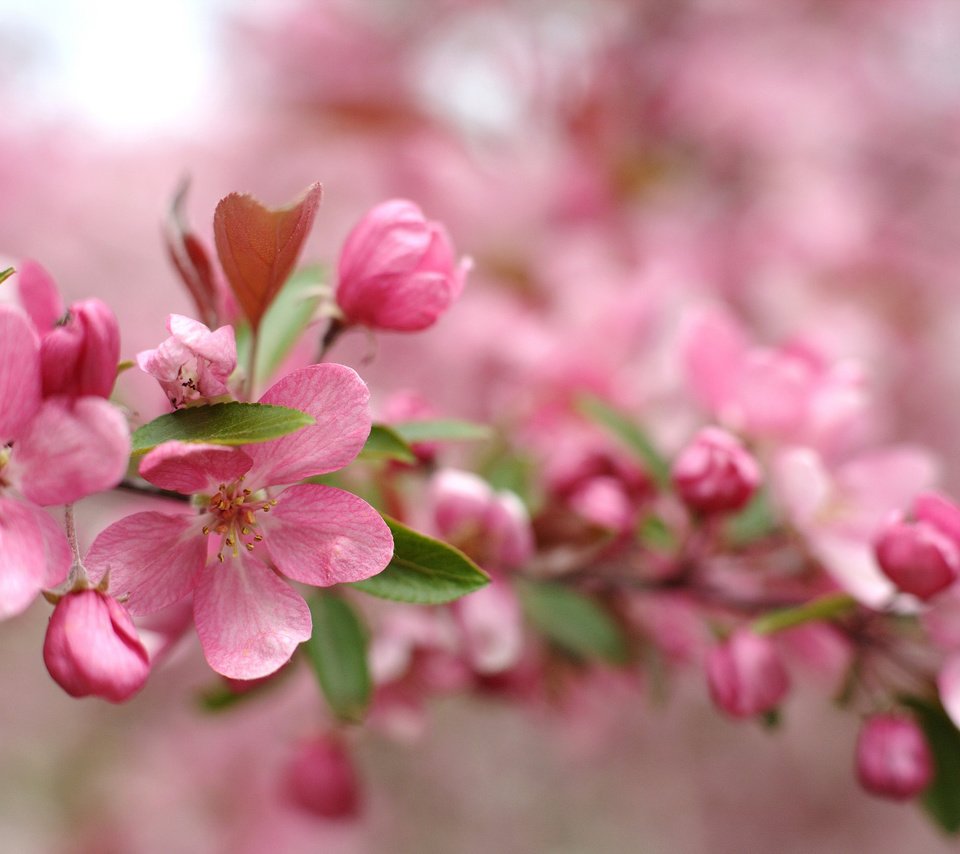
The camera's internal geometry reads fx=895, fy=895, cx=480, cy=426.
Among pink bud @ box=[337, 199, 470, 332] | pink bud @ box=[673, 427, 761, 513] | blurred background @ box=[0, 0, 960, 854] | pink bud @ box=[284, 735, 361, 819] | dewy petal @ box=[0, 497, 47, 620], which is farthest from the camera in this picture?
blurred background @ box=[0, 0, 960, 854]

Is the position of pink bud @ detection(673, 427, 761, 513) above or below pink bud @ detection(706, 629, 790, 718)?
above

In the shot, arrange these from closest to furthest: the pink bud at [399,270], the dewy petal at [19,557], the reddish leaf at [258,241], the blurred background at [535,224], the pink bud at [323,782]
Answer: the dewy petal at [19,557] < the reddish leaf at [258,241] < the pink bud at [399,270] < the pink bud at [323,782] < the blurred background at [535,224]

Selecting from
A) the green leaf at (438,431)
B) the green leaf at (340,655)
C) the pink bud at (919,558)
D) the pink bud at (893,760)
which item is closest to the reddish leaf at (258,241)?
the green leaf at (438,431)

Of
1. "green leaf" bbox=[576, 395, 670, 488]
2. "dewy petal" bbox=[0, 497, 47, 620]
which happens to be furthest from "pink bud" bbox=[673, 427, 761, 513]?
"dewy petal" bbox=[0, 497, 47, 620]

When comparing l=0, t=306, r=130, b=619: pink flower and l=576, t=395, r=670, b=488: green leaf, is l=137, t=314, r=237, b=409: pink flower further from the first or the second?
l=576, t=395, r=670, b=488: green leaf

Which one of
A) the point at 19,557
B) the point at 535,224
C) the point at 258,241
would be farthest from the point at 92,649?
the point at 535,224

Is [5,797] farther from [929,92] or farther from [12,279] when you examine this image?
[929,92]

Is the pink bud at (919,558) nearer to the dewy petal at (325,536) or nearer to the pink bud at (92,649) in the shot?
the dewy petal at (325,536)

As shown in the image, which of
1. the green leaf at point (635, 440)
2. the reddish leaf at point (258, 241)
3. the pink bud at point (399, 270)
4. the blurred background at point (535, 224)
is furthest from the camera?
the blurred background at point (535, 224)

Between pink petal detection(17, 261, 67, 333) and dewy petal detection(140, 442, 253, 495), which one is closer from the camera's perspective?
dewy petal detection(140, 442, 253, 495)
